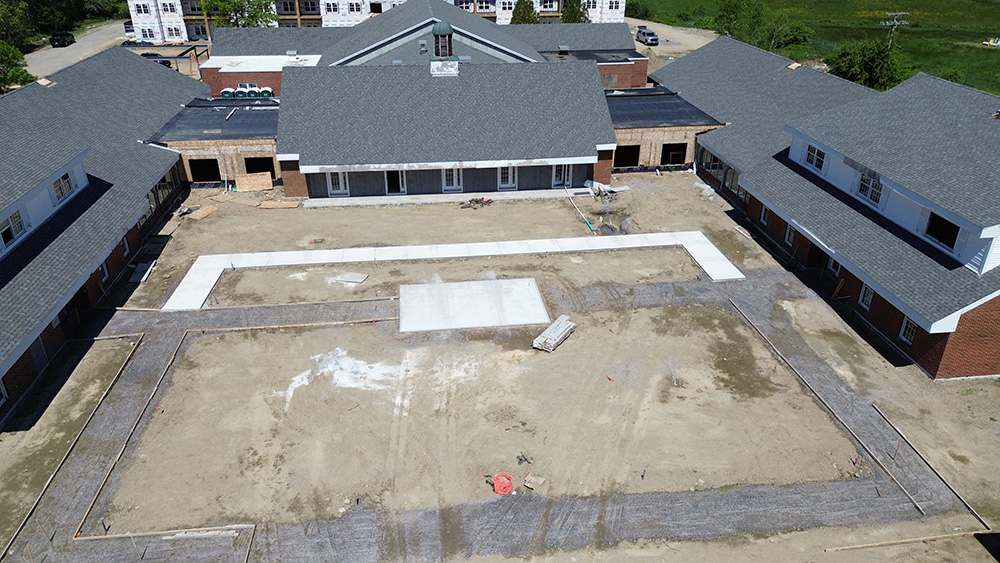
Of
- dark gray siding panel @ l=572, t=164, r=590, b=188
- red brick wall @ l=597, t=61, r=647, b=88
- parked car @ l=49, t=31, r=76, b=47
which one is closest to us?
dark gray siding panel @ l=572, t=164, r=590, b=188

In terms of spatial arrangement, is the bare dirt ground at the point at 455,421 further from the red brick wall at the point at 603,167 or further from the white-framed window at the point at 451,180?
the red brick wall at the point at 603,167

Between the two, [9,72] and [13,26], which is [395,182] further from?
[13,26]

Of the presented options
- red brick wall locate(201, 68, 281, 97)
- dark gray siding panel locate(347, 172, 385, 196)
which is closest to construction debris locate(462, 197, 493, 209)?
dark gray siding panel locate(347, 172, 385, 196)

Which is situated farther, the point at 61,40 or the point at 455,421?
the point at 61,40

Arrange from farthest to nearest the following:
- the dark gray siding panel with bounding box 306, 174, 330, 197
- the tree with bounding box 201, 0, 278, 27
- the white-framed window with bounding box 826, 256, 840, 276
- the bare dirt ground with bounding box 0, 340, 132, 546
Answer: the tree with bounding box 201, 0, 278, 27
the dark gray siding panel with bounding box 306, 174, 330, 197
the white-framed window with bounding box 826, 256, 840, 276
the bare dirt ground with bounding box 0, 340, 132, 546

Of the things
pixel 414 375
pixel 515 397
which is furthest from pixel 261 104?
pixel 515 397

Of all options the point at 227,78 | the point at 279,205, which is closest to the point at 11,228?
the point at 279,205

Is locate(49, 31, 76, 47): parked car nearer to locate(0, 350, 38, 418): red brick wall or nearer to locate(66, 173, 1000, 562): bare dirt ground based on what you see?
locate(66, 173, 1000, 562): bare dirt ground
